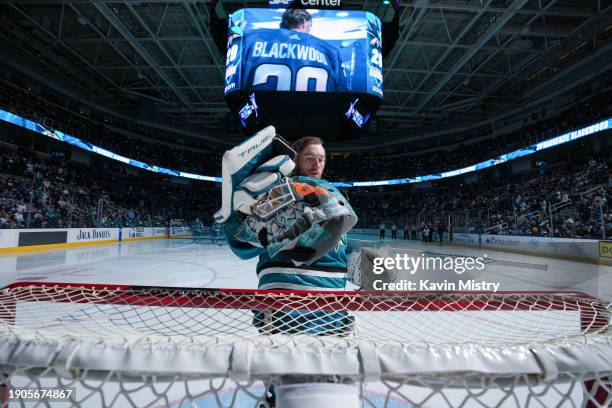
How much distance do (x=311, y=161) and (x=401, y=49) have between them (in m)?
14.2

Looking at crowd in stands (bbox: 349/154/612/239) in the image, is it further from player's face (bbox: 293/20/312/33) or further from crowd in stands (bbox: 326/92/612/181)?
player's face (bbox: 293/20/312/33)

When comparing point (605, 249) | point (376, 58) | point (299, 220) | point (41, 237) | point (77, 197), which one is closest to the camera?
point (299, 220)

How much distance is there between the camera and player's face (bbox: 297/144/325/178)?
1.18 metres

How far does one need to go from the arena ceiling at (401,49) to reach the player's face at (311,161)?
11357mm

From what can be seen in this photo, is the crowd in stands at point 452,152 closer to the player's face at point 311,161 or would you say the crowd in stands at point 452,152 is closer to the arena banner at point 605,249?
the arena banner at point 605,249

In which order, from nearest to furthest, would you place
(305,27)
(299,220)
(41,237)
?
(299,220) → (305,27) → (41,237)

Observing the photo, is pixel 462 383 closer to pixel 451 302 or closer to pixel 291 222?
pixel 451 302

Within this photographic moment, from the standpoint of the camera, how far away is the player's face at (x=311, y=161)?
1.18 metres

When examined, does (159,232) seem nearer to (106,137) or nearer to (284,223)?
(106,137)

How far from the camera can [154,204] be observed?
72.6ft

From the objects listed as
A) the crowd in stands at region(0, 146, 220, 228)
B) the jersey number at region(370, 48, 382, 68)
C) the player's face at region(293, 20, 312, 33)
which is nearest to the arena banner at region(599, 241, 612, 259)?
the jersey number at region(370, 48, 382, 68)

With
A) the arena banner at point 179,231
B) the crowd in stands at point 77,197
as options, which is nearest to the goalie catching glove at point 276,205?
the crowd in stands at point 77,197

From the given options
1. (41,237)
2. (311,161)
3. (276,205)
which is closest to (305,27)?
(311,161)

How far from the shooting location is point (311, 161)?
3.91ft
